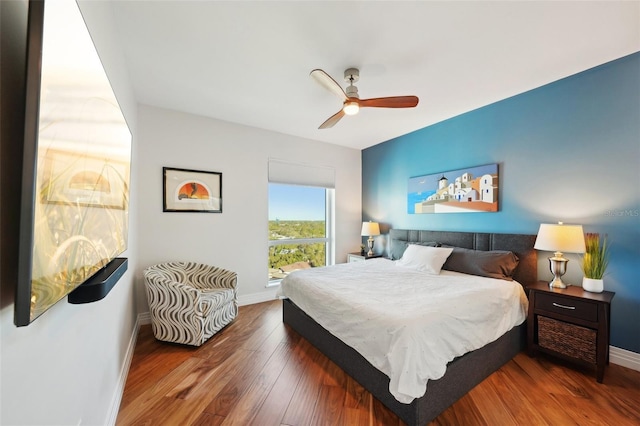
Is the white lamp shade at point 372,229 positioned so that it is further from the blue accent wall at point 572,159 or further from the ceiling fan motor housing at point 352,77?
the ceiling fan motor housing at point 352,77

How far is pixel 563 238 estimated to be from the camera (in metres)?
2.31

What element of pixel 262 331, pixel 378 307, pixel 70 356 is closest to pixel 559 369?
pixel 378 307

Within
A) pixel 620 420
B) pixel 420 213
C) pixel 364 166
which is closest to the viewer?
pixel 620 420

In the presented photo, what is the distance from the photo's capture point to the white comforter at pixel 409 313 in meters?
1.57

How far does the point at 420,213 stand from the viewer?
13.2ft

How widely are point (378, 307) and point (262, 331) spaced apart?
66.9 inches

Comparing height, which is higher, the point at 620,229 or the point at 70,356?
the point at 620,229

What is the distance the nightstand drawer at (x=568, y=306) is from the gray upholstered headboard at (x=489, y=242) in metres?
0.42

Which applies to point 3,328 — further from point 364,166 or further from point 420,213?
point 364,166

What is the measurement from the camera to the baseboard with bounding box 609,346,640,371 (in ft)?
7.20

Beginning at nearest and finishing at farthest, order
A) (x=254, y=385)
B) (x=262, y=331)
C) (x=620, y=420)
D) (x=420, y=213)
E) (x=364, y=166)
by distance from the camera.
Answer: (x=620, y=420) < (x=254, y=385) < (x=262, y=331) < (x=420, y=213) < (x=364, y=166)

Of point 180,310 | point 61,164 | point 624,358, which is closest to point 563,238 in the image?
point 624,358

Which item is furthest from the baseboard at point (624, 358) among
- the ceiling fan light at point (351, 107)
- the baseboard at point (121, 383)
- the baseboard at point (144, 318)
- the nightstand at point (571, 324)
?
the baseboard at point (144, 318)

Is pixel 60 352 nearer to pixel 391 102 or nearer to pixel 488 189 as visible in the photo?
pixel 391 102
